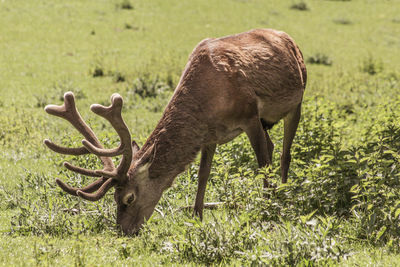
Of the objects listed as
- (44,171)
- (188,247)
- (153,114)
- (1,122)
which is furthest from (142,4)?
(188,247)

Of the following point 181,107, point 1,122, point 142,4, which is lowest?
point 142,4

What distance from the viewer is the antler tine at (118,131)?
16.9 feet

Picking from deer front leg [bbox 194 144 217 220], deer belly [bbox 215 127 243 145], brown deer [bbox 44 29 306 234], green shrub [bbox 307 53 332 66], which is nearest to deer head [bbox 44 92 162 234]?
brown deer [bbox 44 29 306 234]

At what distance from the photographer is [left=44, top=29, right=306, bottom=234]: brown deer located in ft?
17.8

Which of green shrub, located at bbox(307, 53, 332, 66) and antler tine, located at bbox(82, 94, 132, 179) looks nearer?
antler tine, located at bbox(82, 94, 132, 179)

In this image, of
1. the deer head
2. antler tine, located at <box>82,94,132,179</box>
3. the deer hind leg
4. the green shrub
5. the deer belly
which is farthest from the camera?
the green shrub

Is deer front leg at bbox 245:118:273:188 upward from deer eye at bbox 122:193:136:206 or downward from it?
upward

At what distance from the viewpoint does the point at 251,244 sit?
491 cm

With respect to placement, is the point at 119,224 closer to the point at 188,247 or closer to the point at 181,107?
the point at 188,247

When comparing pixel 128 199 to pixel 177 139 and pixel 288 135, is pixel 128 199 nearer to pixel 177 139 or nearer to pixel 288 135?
pixel 177 139

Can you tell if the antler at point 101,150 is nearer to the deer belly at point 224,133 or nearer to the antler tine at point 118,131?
the antler tine at point 118,131

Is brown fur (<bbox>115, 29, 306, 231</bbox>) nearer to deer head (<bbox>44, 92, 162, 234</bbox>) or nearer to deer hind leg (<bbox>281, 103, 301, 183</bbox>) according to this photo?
deer head (<bbox>44, 92, 162, 234</bbox>)

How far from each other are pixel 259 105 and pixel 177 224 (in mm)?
1722

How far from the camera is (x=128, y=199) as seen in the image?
5.50 m
